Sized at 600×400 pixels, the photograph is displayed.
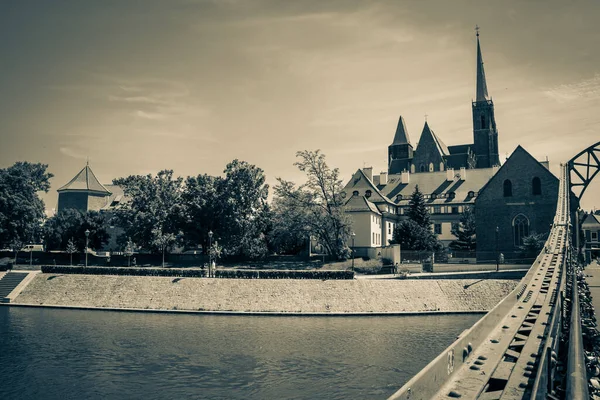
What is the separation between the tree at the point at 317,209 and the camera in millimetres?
50625

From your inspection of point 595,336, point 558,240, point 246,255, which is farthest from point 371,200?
point 595,336

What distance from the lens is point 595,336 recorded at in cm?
1043

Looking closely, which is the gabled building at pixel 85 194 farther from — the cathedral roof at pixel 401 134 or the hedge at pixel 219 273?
the cathedral roof at pixel 401 134

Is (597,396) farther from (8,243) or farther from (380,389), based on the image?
(8,243)

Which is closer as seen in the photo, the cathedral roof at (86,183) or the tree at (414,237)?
the tree at (414,237)

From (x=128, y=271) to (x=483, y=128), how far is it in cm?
9492

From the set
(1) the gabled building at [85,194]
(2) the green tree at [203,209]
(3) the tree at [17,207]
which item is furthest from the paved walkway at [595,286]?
(1) the gabled building at [85,194]

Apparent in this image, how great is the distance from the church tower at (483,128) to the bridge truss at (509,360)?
104 m

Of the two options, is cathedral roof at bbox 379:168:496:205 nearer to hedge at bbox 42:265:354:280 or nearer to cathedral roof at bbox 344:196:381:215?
cathedral roof at bbox 344:196:381:215

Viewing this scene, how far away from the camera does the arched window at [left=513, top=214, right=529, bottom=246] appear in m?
53.0

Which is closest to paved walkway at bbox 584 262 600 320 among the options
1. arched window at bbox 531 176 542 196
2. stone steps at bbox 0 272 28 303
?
arched window at bbox 531 176 542 196

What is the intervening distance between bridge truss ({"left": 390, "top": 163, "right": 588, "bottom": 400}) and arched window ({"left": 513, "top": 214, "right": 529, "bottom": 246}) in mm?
43021

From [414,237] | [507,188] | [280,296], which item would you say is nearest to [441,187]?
[414,237]

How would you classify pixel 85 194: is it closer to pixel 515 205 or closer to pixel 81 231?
pixel 81 231
